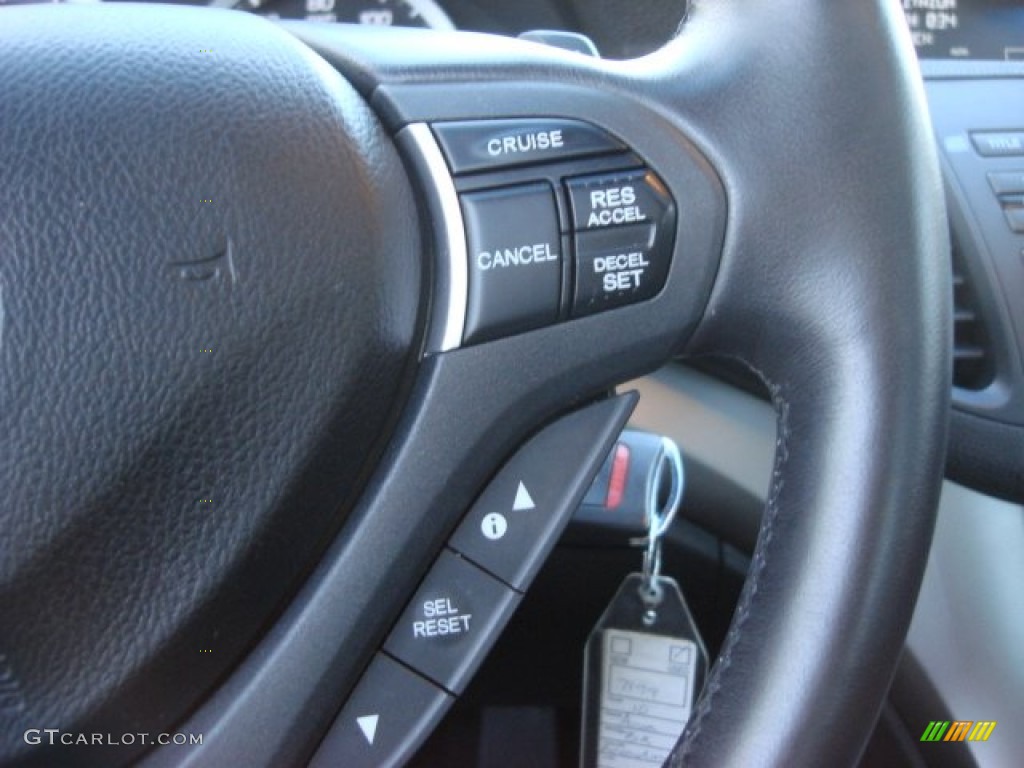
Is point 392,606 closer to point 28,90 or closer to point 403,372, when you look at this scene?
point 403,372

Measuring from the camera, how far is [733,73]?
0.77 meters

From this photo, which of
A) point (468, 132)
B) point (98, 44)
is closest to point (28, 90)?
→ point (98, 44)

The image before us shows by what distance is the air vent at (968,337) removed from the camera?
1.22m

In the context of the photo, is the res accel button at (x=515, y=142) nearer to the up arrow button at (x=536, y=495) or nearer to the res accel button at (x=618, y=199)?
the res accel button at (x=618, y=199)

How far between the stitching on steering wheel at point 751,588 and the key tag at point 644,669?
0.51 feet

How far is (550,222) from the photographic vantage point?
29.3 inches

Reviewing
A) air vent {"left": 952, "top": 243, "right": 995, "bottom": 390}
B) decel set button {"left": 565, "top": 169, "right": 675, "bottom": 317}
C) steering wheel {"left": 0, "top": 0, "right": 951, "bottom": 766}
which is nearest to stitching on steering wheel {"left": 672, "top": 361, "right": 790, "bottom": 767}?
steering wheel {"left": 0, "top": 0, "right": 951, "bottom": 766}

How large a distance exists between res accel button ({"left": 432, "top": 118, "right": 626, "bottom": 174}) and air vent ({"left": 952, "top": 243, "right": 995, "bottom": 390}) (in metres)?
0.60

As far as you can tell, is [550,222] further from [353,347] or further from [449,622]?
[449,622]

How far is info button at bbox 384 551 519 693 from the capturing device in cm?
77

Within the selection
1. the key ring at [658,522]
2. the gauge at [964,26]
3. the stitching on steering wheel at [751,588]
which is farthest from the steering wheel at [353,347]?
the gauge at [964,26]

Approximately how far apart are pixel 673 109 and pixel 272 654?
1.31 feet

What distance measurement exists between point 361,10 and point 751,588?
3.23 feet

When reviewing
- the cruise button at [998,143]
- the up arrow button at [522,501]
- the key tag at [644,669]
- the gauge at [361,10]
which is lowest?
the key tag at [644,669]
